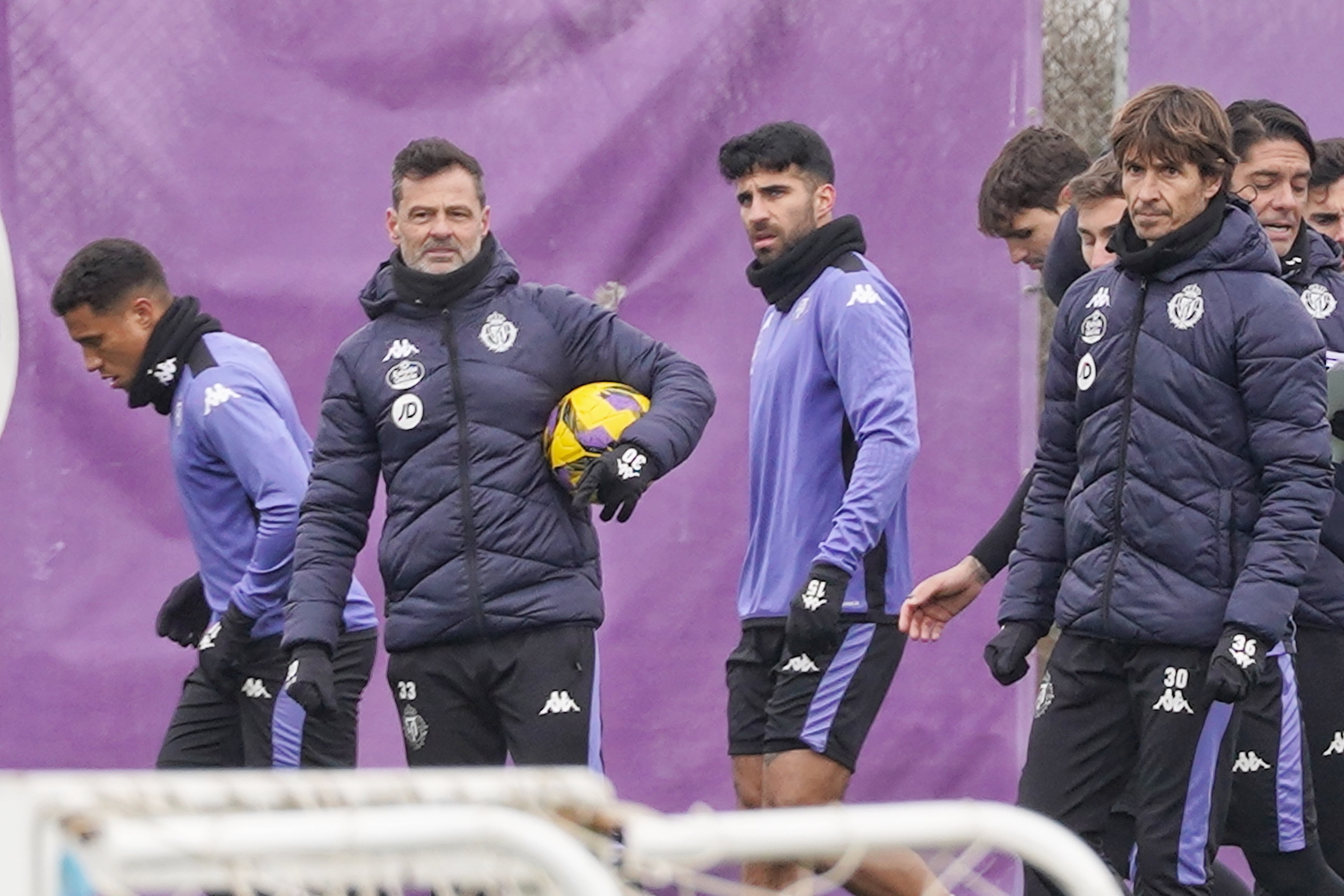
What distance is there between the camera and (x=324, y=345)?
669 centimetres

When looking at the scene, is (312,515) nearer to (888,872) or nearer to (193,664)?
(193,664)

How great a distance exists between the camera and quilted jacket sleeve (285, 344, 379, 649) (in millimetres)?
5711

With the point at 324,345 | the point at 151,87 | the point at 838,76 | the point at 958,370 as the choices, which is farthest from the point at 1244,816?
the point at 151,87

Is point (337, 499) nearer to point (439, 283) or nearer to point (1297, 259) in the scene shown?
point (439, 283)

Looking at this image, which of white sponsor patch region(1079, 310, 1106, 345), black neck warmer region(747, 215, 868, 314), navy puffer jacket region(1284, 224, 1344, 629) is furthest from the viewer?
black neck warmer region(747, 215, 868, 314)

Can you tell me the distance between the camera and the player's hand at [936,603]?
17.7 feet

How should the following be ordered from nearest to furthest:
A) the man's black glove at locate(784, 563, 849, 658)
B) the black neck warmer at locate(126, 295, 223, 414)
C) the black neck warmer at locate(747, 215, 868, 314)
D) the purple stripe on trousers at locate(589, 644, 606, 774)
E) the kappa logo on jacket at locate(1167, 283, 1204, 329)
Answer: the kappa logo on jacket at locate(1167, 283, 1204, 329) → the man's black glove at locate(784, 563, 849, 658) → the purple stripe on trousers at locate(589, 644, 606, 774) → the black neck warmer at locate(747, 215, 868, 314) → the black neck warmer at locate(126, 295, 223, 414)

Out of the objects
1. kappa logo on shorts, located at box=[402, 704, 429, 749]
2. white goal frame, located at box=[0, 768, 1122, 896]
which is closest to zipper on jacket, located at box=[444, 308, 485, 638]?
kappa logo on shorts, located at box=[402, 704, 429, 749]

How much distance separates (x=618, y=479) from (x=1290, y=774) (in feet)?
5.09

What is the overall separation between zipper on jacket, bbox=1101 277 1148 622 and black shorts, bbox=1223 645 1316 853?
383mm

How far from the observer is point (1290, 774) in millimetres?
4969

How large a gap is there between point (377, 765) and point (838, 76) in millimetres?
2271

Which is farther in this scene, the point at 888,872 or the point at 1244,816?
the point at 888,872

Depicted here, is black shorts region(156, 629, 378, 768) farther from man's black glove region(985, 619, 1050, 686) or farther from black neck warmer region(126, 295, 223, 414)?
man's black glove region(985, 619, 1050, 686)
